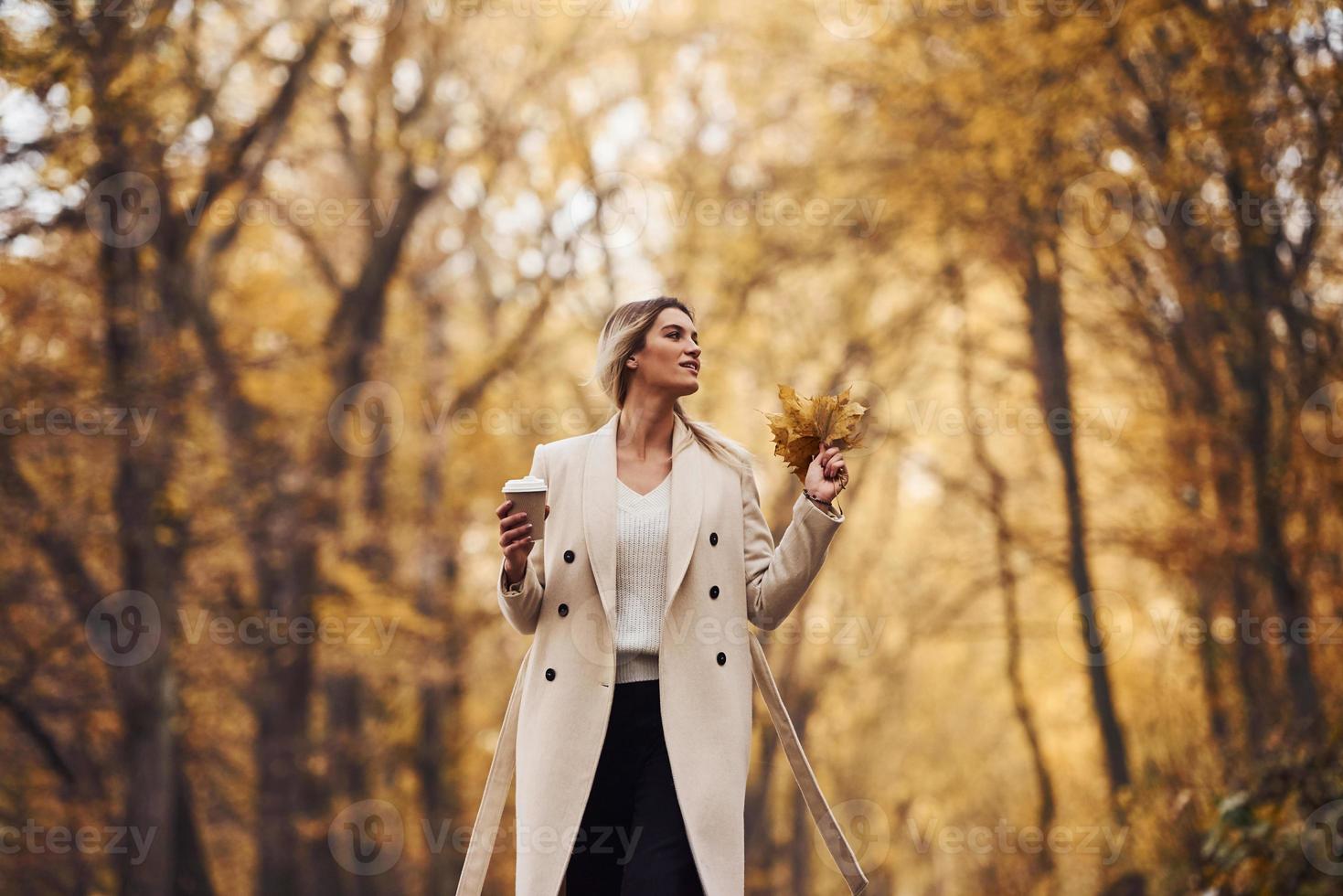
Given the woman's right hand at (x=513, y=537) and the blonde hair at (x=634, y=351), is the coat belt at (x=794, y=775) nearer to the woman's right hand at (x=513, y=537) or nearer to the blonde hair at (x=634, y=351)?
the woman's right hand at (x=513, y=537)

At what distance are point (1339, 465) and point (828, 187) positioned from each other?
8457 millimetres

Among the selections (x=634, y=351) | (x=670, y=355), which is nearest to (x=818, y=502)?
(x=670, y=355)

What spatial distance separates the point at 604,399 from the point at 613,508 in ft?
34.7

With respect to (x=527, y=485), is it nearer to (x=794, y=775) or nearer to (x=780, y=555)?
(x=780, y=555)

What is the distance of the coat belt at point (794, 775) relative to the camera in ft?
14.5

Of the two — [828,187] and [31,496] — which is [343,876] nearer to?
[31,496]

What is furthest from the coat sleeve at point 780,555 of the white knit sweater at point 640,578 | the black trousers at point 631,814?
the black trousers at point 631,814

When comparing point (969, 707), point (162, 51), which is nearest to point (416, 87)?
point (162, 51)

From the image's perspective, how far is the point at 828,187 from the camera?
17.7 m

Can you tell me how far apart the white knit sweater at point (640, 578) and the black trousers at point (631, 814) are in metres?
0.07

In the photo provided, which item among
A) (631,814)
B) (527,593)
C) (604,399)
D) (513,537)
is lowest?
(631,814)

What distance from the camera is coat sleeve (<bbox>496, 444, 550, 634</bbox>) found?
4.39m

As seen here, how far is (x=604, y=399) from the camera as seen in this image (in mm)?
15125

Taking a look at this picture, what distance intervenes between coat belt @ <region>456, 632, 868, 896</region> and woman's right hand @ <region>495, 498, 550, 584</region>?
32 centimetres
